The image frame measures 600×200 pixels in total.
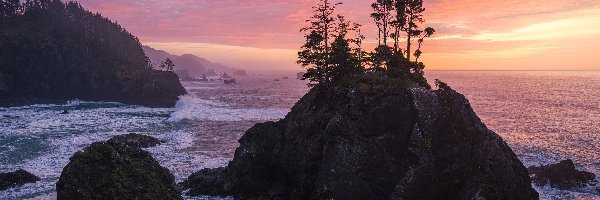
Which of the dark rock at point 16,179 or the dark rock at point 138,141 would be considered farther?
the dark rock at point 138,141

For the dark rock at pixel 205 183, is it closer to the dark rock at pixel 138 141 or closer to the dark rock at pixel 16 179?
the dark rock at pixel 16 179

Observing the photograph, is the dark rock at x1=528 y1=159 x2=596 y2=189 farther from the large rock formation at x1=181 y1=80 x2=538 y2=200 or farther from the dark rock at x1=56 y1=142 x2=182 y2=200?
the dark rock at x1=56 y1=142 x2=182 y2=200

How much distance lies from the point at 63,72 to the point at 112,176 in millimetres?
110895

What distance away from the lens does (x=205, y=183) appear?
33.7 metres

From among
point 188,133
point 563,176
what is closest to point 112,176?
point 563,176

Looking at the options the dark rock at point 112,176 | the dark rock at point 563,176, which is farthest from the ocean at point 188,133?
the dark rock at point 112,176

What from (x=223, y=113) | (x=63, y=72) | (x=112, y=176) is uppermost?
(x=63, y=72)

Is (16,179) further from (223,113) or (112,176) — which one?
(223,113)

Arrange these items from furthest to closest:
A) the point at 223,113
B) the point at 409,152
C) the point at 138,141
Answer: the point at 223,113 < the point at 138,141 < the point at 409,152

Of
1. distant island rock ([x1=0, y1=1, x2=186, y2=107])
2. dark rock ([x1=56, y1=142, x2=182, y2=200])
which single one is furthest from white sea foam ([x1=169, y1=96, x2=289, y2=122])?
dark rock ([x1=56, y1=142, x2=182, y2=200])

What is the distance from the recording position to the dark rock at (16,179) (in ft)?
111

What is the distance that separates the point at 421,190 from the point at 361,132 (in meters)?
4.95

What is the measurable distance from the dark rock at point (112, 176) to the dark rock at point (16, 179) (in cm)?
1962

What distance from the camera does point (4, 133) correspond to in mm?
58438
